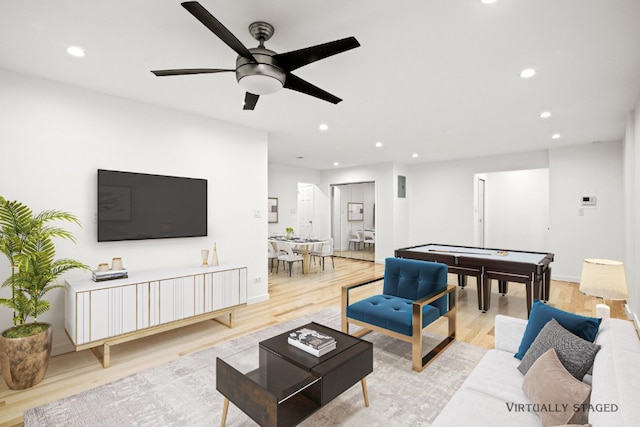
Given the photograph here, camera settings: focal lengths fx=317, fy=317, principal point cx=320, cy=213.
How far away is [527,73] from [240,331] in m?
3.99

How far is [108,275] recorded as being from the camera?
3117 mm

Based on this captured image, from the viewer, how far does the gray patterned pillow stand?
160cm

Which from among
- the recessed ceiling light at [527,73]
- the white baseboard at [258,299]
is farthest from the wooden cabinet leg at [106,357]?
the recessed ceiling light at [527,73]

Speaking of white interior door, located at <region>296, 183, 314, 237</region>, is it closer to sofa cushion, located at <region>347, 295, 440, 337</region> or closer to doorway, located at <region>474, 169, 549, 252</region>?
doorway, located at <region>474, 169, 549, 252</region>

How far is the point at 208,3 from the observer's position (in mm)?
1961

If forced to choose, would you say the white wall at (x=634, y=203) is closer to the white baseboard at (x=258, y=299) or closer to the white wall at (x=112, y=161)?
the white baseboard at (x=258, y=299)

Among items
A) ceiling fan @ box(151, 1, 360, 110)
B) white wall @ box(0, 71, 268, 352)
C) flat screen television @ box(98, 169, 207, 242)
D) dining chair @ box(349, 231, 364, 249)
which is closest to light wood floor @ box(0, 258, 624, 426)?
white wall @ box(0, 71, 268, 352)

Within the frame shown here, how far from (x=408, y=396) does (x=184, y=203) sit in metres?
3.26

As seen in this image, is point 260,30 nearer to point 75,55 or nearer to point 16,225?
point 75,55

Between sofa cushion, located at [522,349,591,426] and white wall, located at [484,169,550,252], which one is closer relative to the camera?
sofa cushion, located at [522,349,591,426]

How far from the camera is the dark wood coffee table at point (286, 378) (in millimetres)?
1788

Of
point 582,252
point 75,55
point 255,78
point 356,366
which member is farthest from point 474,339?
point 75,55

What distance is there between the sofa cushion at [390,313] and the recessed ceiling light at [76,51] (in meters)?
3.22

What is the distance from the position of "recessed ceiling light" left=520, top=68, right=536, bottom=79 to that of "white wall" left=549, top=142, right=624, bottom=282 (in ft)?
13.8
